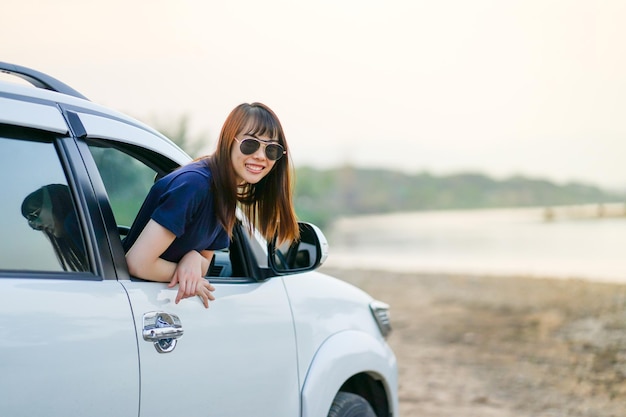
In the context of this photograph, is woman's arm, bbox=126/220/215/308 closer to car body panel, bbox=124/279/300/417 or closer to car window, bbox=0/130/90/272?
car body panel, bbox=124/279/300/417

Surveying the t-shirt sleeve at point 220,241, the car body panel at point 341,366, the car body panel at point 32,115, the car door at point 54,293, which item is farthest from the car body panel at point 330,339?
the car body panel at point 32,115

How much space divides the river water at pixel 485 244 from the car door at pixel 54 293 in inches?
655

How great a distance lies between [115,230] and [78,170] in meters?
0.21

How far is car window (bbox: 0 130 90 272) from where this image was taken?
231cm

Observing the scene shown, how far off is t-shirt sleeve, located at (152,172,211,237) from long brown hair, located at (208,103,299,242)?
0.08 meters

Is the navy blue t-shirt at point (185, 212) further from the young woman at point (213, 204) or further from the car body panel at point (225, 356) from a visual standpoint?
the car body panel at point (225, 356)

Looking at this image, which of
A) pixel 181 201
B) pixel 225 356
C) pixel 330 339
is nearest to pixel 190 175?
pixel 181 201

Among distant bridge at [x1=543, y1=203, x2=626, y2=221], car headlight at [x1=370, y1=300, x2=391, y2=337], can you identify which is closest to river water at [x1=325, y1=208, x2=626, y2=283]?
distant bridge at [x1=543, y1=203, x2=626, y2=221]

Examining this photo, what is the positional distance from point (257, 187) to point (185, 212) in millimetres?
547

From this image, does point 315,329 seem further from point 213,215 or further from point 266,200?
point 213,215

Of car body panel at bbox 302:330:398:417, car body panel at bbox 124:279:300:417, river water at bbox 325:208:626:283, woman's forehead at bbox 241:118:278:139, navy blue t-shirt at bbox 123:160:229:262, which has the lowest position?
river water at bbox 325:208:626:283

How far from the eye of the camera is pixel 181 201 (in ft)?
8.96

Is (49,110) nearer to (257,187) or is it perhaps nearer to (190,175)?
(190,175)

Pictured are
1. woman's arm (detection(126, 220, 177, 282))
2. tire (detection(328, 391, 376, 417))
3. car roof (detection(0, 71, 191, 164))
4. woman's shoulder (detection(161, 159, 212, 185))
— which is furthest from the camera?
tire (detection(328, 391, 376, 417))
